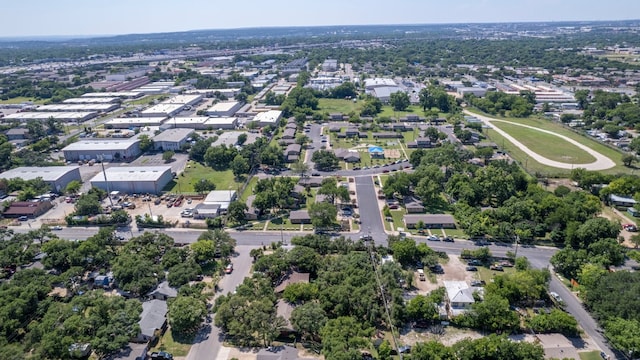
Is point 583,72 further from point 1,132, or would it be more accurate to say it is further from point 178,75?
point 1,132

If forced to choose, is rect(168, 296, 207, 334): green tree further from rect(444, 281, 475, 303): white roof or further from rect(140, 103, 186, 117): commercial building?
rect(140, 103, 186, 117): commercial building

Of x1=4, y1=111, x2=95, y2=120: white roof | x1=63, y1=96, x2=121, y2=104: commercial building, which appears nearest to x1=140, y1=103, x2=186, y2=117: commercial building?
x1=4, y1=111, x2=95, y2=120: white roof

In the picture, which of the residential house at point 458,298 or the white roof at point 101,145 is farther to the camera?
the white roof at point 101,145

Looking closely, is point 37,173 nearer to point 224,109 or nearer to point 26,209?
point 26,209

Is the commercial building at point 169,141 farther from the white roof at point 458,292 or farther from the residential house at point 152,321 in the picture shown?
the white roof at point 458,292

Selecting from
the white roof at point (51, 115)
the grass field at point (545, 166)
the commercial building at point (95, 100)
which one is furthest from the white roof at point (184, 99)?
the grass field at point (545, 166)

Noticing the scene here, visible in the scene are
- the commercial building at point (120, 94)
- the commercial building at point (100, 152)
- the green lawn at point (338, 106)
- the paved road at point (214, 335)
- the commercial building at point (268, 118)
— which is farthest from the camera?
the commercial building at point (120, 94)
